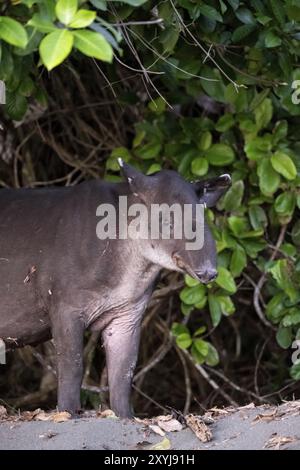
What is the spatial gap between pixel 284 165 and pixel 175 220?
142 cm

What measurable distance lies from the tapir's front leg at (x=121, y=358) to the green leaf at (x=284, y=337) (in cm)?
128

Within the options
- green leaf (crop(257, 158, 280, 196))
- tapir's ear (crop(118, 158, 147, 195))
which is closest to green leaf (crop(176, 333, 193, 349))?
green leaf (crop(257, 158, 280, 196))

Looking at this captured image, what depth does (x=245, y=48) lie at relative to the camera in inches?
265

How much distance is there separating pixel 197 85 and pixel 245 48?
18.8 inches

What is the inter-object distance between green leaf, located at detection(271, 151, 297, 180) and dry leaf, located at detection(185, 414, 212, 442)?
2.20m

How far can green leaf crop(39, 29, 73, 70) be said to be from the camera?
160 inches

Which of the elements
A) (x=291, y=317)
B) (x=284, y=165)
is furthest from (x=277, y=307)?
(x=284, y=165)

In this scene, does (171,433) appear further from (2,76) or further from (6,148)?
(6,148)

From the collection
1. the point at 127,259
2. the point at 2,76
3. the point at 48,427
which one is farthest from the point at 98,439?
the point at 2,76

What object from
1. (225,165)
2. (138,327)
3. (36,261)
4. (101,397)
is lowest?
(101,397)

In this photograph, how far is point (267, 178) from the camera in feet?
23.4

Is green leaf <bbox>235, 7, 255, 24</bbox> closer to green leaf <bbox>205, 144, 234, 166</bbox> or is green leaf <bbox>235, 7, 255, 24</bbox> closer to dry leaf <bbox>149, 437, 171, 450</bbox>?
green leaf <bbox>205, 144, 234, 166</bbox>

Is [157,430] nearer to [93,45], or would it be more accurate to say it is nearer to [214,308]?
[93,45]
